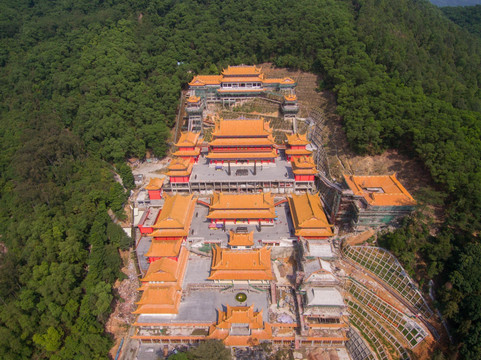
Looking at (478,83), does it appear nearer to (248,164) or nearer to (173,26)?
(248,164)

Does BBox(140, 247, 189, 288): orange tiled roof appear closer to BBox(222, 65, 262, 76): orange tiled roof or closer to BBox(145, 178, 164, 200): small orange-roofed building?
BBox(145, 178, 164, 200): small orange-roofed building

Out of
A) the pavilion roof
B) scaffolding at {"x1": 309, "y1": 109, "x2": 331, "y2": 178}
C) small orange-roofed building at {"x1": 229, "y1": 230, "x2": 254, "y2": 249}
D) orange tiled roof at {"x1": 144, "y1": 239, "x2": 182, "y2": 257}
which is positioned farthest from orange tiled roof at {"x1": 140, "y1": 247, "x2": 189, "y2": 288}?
scaffolding at {"x1": 309, "y1": 109, "x2": 331, "y2": 178}

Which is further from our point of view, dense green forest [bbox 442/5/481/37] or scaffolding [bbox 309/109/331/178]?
dense green forest [bbox 442/5/481/37]

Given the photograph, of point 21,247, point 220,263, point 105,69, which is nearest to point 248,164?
point 220,263

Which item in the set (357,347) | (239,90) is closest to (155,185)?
(239,90)

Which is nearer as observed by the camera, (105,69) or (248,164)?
(248,164)

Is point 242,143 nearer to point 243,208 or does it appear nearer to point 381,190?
point 243,208

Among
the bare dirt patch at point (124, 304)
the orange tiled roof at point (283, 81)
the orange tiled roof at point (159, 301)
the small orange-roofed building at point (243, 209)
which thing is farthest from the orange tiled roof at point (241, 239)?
the orange tiled roof at point (283, 81)
